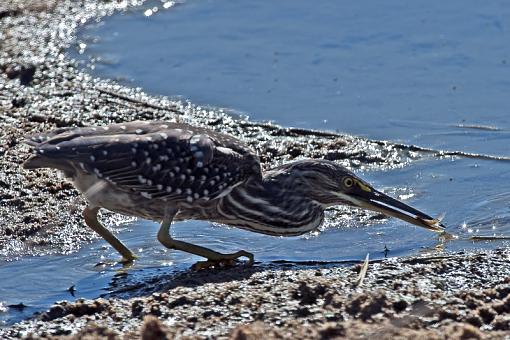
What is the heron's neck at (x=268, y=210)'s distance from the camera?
9.91 meters

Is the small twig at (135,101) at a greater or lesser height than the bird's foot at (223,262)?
greater

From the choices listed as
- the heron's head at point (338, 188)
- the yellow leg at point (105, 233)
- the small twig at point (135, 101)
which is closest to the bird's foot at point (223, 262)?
the yellow leg at point (105, 233)

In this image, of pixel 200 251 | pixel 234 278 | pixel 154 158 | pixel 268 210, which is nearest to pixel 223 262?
pixel 200 251

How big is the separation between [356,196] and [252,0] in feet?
19.0

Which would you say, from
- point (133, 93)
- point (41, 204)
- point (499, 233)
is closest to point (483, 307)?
point (499, 233)

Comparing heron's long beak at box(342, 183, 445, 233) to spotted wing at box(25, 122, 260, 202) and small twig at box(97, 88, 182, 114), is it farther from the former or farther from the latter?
small twig at box(97, 88, 182, 114)

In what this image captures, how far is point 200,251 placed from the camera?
31.2 ft

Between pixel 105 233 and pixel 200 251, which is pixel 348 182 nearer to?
pixel 200 251

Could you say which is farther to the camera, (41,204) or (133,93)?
(133,93)

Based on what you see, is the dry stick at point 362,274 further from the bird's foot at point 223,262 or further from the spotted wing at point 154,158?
the spotted wing at point 154,158

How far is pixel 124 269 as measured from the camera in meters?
9.55

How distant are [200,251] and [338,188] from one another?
1.29m

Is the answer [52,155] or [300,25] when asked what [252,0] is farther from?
[52,155]

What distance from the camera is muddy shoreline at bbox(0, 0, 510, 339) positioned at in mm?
7465
